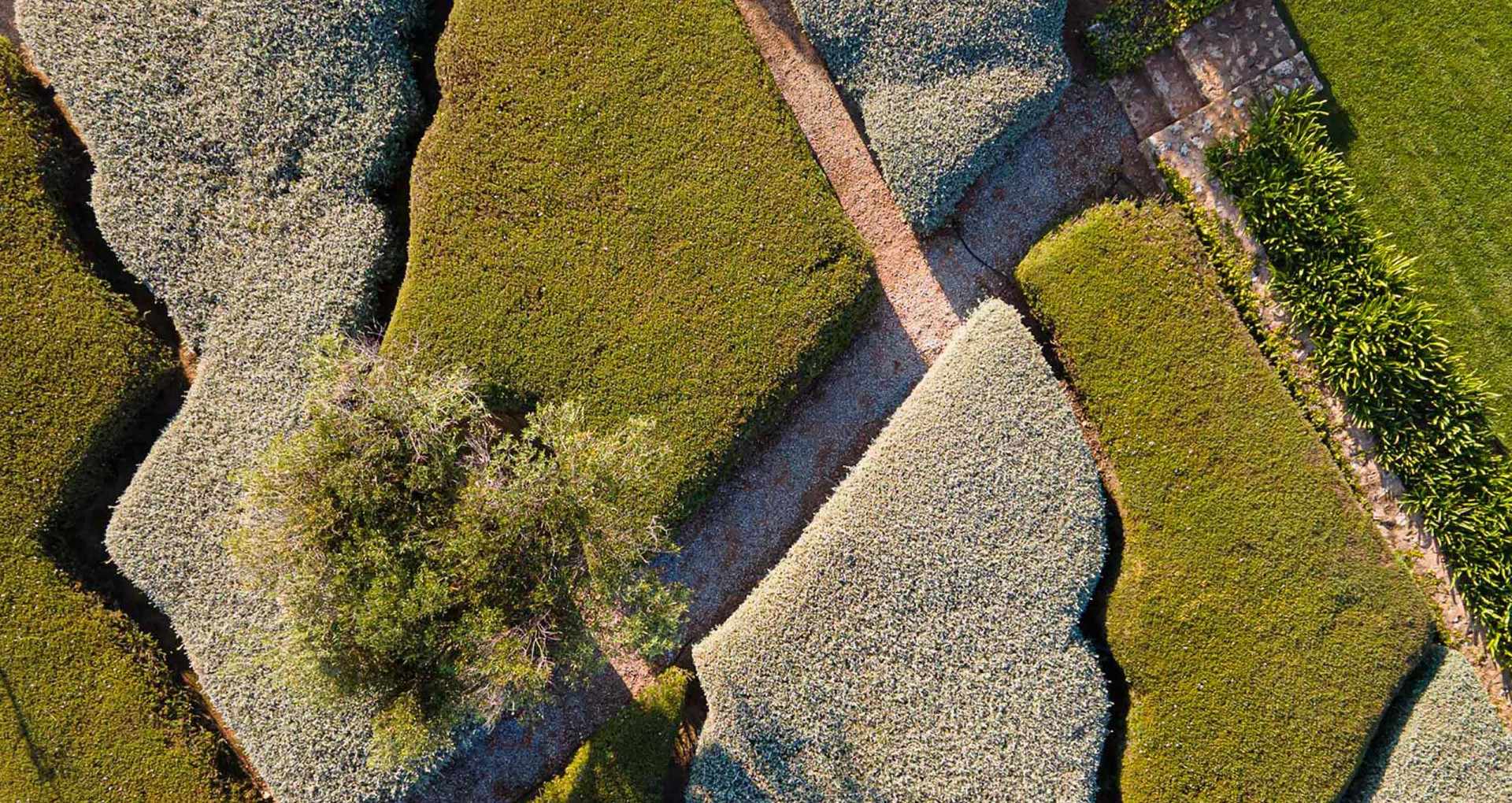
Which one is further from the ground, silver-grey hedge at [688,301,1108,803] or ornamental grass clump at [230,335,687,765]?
ornamental grass clump at [230,335,687,765]

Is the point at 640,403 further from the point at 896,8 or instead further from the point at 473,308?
the point at 896,8

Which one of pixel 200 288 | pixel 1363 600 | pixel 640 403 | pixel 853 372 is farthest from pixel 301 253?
pixel 1363 600

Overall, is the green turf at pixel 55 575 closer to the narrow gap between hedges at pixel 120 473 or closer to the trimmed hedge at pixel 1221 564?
the narrow gap between hedges at pixel 120 473

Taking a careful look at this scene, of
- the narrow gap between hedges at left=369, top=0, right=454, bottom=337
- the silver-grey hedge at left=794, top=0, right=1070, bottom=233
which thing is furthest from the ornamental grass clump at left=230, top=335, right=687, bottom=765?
the silver-grey hedge at left=794, top=0, right=1070, bottom=233

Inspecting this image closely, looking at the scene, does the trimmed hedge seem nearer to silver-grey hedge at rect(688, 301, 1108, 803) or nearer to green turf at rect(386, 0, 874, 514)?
silver-grey hedge at rect(688, 301, 1108, 803)

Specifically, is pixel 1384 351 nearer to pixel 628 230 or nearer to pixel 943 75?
pixel 943 75

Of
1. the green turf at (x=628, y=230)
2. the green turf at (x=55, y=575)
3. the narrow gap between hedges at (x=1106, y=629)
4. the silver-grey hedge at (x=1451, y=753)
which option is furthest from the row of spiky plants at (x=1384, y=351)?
the green turf at (x=55, y=575)
